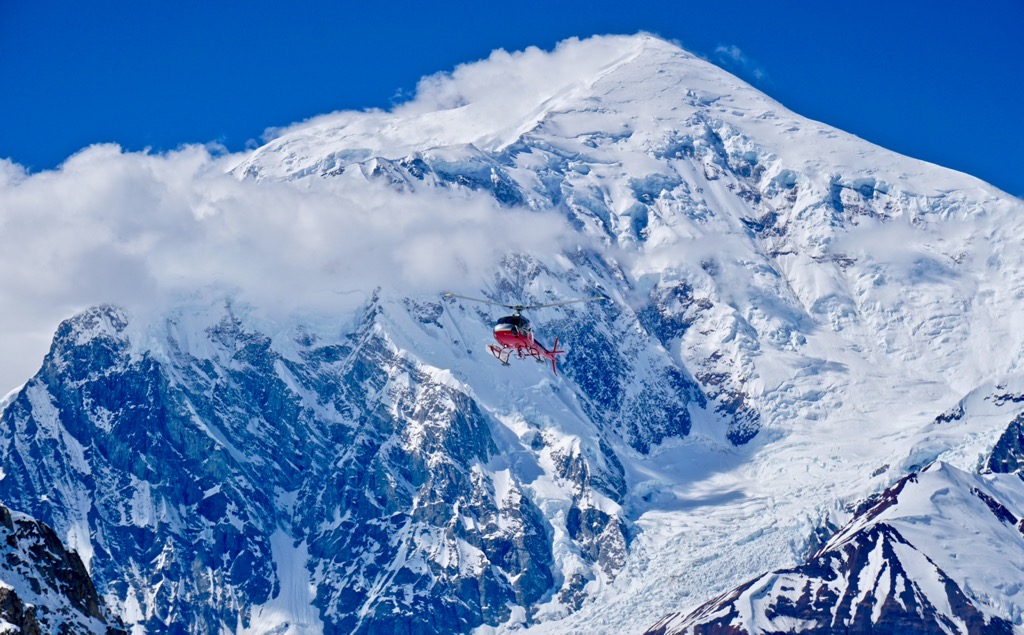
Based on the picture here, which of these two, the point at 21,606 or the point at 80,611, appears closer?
the point at 21,606

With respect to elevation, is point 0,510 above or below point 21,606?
above

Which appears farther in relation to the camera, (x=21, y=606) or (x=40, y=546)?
(x=40, y=546)
